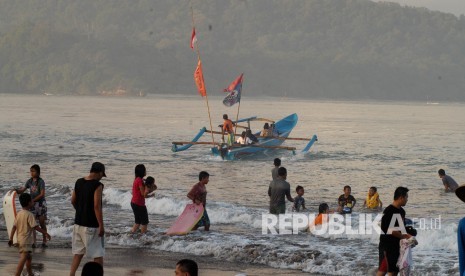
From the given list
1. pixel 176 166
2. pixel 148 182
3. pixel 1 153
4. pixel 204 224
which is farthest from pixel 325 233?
pixel 1 153

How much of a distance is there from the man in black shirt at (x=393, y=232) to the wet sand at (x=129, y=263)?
2.61m

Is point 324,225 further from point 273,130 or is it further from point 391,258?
point 273,130

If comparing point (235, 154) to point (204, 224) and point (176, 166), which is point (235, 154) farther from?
point (204, 224)

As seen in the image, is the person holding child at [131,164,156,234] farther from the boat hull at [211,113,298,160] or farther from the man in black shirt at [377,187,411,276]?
the boat hull at [211,113,298,160]

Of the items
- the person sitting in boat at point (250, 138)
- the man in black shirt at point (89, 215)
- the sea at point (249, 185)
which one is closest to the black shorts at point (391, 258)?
the sea at point (249, 185)

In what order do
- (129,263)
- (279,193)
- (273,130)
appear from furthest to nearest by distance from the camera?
(273,130) → (279,193) → (129,263)

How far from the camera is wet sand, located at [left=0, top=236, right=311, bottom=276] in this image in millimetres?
10875

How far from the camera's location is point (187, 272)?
19.4 feet

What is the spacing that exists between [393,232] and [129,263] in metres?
4.09

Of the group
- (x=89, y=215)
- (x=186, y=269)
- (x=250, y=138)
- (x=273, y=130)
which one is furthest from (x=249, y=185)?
(x=186, y=269)

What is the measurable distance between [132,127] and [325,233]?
5185 centimetres

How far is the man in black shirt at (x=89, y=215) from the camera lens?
9117mm

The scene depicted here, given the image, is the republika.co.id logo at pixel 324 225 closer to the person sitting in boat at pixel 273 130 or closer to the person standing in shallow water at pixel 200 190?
the person standing in shallow water at pixel 200 190

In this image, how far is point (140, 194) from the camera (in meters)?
12.9
